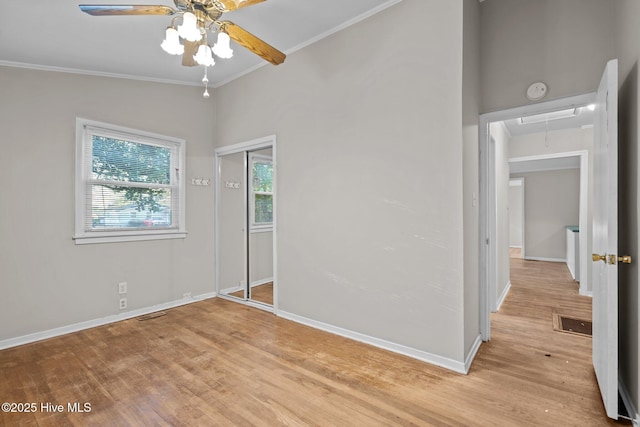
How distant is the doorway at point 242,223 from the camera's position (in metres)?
4.22

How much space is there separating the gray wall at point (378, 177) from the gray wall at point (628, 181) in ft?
3.02

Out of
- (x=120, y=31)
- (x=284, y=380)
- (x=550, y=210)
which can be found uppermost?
(x=120, y=31)

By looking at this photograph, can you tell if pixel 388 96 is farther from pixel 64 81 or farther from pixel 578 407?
pixel 64 81

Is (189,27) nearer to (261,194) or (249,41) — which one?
(249,41)

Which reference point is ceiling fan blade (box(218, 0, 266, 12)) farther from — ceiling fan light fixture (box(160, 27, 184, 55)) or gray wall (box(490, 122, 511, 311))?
gray wall (box(490, 122, 511, 311))

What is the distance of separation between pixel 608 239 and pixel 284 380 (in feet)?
7.40

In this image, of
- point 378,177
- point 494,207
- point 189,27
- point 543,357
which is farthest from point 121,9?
point 543,357

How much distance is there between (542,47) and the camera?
7.89ft

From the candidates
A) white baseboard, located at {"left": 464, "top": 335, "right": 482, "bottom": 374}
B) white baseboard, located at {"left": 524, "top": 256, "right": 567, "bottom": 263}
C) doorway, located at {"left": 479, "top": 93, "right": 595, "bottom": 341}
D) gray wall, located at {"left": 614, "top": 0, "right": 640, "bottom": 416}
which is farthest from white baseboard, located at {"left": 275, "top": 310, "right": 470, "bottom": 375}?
white baseboard, located at {"left": 524, "top": 256, "right": 567, "bottom": 263}

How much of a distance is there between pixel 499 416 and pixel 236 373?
1789 mm

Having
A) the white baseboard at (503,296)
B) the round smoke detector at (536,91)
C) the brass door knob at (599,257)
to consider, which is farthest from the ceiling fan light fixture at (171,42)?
the white baseboard at (503,296)

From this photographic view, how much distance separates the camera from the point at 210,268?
170 inches

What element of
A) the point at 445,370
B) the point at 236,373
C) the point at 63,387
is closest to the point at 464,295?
the point at 445,370

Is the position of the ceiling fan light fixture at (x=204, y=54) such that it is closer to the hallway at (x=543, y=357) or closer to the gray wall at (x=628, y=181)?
the gray wall at (x=628, y=181)
